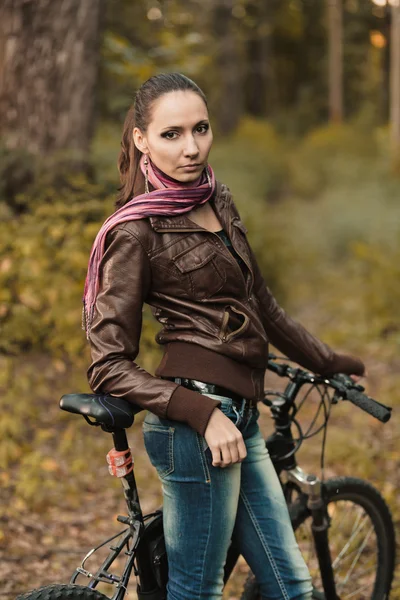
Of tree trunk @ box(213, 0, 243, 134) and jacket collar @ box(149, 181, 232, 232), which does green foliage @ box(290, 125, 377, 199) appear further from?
jacket collar @ box(149, 181, 232, 232)

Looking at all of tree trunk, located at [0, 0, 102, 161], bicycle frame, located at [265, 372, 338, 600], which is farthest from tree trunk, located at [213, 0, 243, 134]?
bicycle frame, located at [265, 372, 338, 600]

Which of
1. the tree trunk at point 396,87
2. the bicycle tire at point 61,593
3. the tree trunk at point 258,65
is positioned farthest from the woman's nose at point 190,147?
the tree trunk at point 258,65

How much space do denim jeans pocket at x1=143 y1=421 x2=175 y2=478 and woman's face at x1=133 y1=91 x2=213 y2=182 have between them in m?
0.79

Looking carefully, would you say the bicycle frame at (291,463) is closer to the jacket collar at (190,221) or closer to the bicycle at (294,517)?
the bicycle at (294,517)

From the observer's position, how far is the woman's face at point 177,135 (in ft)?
7.54

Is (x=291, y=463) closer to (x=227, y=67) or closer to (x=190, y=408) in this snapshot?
(x=190, y=408)

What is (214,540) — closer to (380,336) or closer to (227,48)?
(380,336)

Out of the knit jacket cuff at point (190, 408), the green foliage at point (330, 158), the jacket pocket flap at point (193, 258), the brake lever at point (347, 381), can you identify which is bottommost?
the knit jacket cuff at point (190, 408)

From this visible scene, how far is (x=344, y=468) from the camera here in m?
5.28

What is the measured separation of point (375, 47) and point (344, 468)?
102ft

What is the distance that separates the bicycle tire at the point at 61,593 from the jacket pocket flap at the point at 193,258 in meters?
1.02

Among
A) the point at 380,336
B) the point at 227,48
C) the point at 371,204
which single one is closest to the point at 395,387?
the point at 380,336

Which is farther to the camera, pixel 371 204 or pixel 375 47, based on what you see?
pixel 375 47

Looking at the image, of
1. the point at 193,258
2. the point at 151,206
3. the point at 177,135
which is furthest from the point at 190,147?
the point at 193,258
